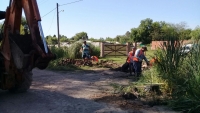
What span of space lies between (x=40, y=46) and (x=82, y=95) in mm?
2297

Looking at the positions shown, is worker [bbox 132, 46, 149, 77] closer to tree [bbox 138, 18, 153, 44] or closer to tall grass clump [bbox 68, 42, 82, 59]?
tall grass clump [bbox 68, 42, 82, 59]

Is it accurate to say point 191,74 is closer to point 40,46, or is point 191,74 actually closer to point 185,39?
point 185,39

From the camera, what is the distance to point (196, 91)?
663cm

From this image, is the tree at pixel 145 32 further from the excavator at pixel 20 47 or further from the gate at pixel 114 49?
the excavator at pixel 20 47

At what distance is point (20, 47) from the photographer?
280 inches

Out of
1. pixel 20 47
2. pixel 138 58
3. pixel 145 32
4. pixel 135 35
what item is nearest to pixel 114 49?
pixel 138 58

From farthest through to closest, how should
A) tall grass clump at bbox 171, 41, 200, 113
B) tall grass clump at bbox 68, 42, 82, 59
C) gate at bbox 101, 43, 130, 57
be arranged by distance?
gate at bbox 101, 43, 130, 57
tall grass clump at bbox 68, 42, 82, 59
tall grass clump at bbox 171, 41, 200, 113

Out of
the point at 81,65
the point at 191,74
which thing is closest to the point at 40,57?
the point at 191,74

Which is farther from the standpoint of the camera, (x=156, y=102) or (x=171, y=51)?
(x=171, y=51)

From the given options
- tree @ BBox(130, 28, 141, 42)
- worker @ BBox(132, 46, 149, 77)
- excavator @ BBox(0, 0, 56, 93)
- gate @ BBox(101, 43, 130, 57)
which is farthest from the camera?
tree @ BBox(130, 28, 141, 42)

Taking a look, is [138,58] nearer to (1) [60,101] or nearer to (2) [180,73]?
(2) [180,73]

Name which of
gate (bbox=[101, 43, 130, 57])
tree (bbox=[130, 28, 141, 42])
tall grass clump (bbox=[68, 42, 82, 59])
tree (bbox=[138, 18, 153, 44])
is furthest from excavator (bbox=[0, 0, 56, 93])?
tree (bbox=[130, 28, 141, 42])

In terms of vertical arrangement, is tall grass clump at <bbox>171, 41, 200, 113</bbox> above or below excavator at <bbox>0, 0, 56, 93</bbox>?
below

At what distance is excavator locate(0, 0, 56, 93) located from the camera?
6.88 meters
